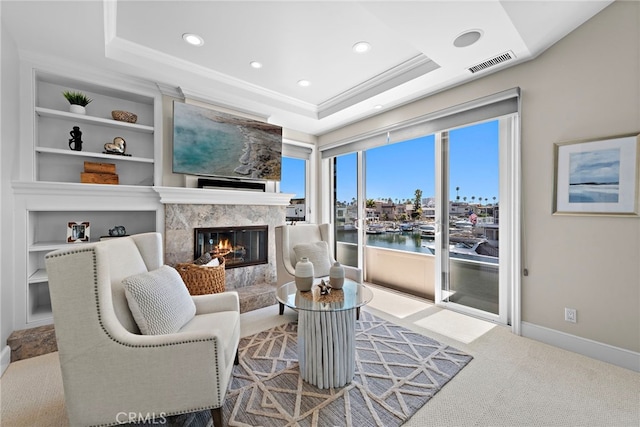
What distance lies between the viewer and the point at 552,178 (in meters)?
2.29

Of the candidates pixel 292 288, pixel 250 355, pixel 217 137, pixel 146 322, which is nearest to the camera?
pixel 146 322

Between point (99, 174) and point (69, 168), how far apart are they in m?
0.33

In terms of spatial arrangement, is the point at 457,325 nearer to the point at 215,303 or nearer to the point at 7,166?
the point at 215,303

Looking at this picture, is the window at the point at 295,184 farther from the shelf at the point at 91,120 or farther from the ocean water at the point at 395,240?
the shelf at the point at 91,120

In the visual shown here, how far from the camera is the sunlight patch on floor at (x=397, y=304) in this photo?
3006 millimetres

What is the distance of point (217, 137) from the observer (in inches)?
130

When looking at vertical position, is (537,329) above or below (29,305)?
below

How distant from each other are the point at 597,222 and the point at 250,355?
287 centimetres

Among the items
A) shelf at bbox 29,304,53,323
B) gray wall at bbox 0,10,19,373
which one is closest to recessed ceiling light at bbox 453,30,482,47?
gray wall at bbox 0,10,19,373

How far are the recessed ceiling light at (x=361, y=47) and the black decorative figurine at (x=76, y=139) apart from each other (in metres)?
2.80

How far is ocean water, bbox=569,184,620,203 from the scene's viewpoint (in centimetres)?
201

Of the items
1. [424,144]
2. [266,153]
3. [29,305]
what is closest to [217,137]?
[266,153]

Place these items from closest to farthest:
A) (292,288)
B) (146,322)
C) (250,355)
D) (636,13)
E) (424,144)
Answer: (146,322) < (636,13) < (250,355) < (292,288) < (424,144)

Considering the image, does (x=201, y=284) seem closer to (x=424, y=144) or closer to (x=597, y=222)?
(x=424, y=144)
